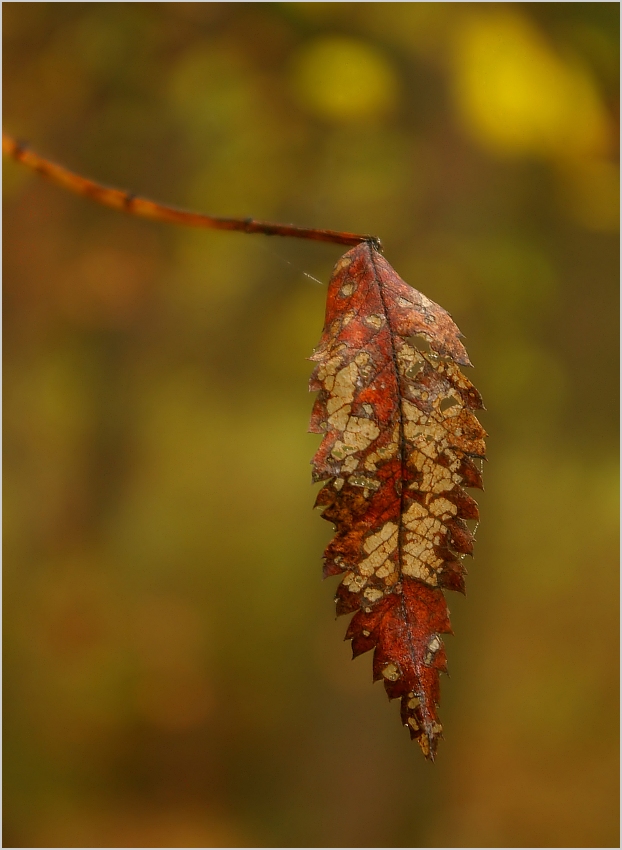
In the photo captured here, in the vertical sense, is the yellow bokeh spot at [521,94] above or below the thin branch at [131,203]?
above

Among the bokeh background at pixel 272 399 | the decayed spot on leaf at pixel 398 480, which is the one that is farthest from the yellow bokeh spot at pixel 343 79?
the decayed spot on leaf at pixel 398 480

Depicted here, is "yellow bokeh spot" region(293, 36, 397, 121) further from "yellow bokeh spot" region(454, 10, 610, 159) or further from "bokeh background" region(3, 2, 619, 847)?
"yellow bokeh spot" region(454, 10, 610, 159)

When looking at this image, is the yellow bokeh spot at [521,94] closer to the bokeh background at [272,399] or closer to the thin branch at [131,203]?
the bokeh background at [272,399]

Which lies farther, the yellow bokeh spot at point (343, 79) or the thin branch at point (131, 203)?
the yellow bokeh spot at point (343, 79)

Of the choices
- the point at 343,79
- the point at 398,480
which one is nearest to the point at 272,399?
the point at 343,79

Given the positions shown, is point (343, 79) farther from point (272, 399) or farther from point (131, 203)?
point (131, 203)

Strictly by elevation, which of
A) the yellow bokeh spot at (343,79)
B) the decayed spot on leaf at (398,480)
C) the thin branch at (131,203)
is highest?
the yellow bokeh spot at (343,79)
